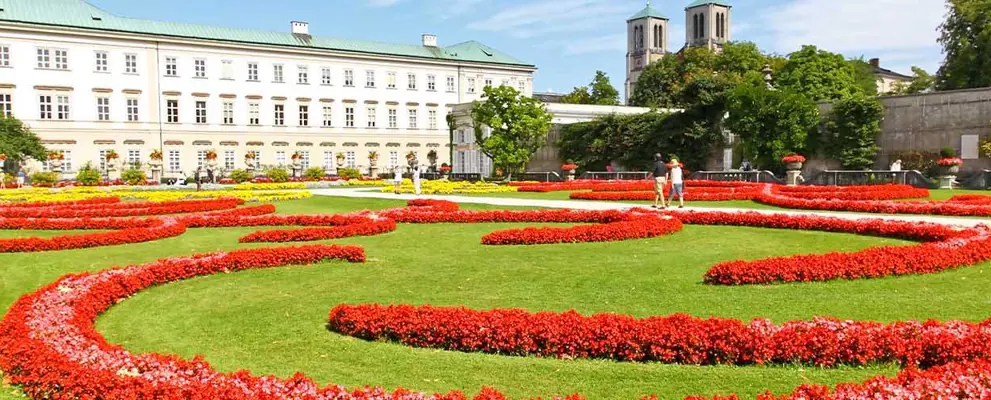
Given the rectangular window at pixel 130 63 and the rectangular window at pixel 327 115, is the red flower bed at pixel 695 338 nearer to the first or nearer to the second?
the rectangular window at pixel 130 63

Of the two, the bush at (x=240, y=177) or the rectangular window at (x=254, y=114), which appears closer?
the bush at (x=240, y=177)

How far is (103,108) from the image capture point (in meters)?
60.0

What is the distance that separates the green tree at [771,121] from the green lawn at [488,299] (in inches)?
941

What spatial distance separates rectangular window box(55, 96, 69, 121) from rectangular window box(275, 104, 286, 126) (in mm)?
16199

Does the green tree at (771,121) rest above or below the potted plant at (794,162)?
above

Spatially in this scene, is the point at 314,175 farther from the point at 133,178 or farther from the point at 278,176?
the point at 133,178

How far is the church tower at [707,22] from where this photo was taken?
12900 cm

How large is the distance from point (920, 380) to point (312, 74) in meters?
69.2

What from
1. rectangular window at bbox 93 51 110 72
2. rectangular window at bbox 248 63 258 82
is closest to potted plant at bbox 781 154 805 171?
rectangular window at bbox 248 63 258 82

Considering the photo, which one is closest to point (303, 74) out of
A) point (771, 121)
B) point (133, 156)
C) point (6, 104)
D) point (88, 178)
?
point (133, 156)

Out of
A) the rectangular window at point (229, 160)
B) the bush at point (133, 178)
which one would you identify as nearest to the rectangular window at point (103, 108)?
the rectangular window at point (229, 160)

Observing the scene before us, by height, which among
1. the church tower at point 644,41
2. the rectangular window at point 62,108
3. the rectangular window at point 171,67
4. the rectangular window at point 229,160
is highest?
the church tower at point 644,41

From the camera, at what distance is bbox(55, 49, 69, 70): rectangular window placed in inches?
2277

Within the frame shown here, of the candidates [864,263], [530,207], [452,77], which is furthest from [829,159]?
[452,77]
